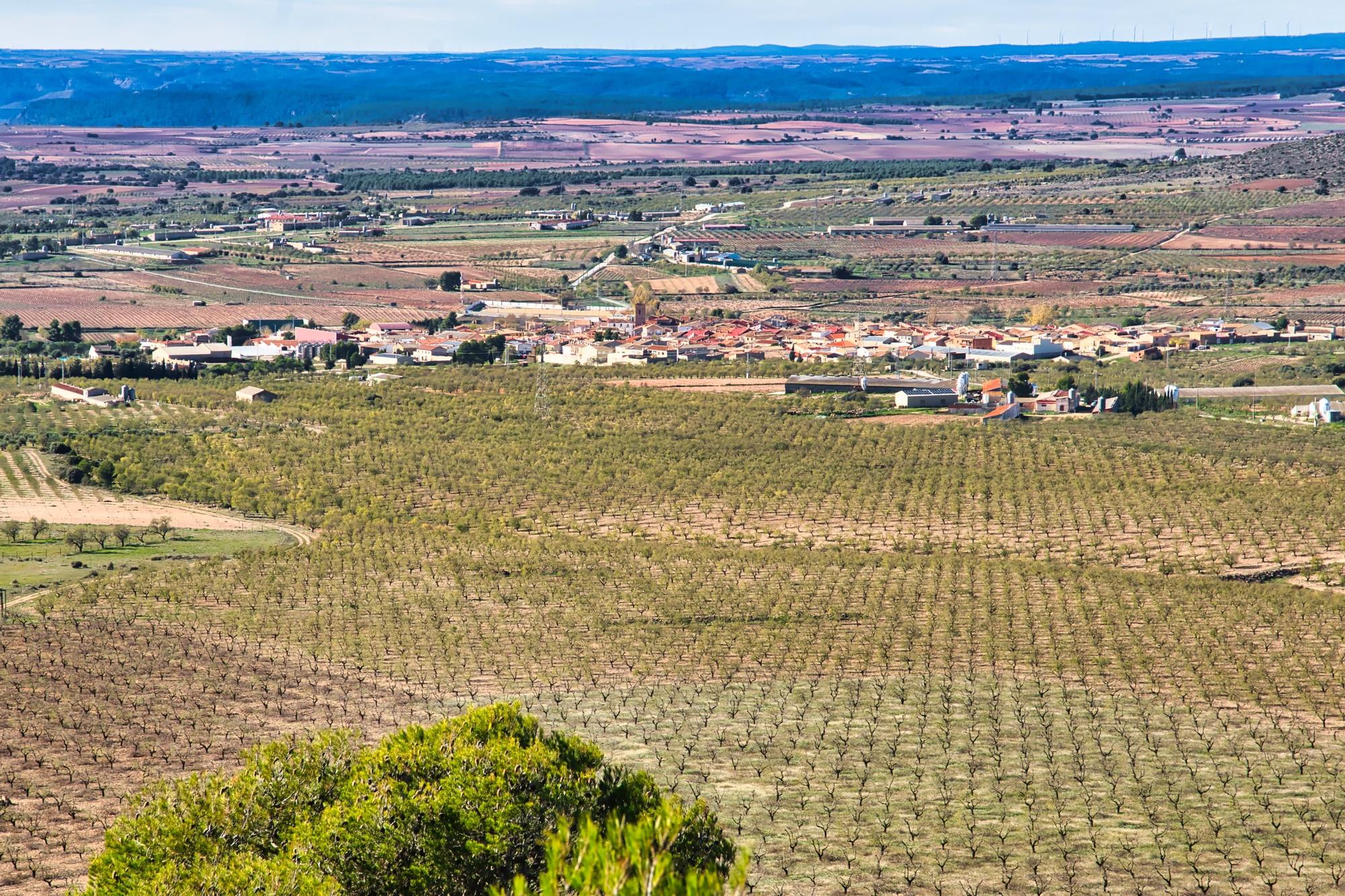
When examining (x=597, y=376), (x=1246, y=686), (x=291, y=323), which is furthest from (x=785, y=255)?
(x=1246, y=686)

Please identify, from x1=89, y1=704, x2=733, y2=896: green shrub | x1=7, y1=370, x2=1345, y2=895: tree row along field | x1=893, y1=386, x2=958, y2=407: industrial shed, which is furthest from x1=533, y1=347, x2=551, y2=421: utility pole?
x1=89, y1=704, x2=733, y2=896: green shrub

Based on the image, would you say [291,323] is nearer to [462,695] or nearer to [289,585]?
[289,585]

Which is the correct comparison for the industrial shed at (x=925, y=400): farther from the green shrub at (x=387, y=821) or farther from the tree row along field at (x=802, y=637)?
the green shrub at (x=387, y=821)

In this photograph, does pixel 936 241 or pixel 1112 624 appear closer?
pixel 1112 624

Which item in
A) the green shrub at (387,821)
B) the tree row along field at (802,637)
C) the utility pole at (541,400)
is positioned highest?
the green shrub at (387,821)

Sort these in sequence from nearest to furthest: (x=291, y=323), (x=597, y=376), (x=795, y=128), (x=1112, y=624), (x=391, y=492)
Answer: (x=1112, y=624) < (x=391, y=492) < (x=597, y=376) < (x=291, y=323) < (x=795, y=128)

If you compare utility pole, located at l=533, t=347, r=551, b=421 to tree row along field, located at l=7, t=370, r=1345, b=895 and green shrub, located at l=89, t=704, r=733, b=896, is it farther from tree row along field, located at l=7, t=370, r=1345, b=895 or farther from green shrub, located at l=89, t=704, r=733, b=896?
green shrub, located at l=89, t=704, r=733, b=896

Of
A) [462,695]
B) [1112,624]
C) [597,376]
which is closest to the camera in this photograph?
[462,695]

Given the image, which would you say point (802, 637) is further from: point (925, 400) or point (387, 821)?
point (925, 400)

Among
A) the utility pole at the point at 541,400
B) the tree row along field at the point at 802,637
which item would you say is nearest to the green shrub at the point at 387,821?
the tree row along field at the point at 802,637
